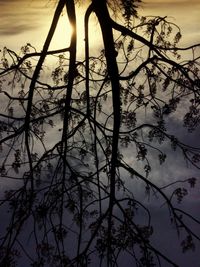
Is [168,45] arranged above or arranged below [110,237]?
above

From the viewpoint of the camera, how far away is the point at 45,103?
256 inches

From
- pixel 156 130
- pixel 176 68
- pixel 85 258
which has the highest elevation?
pixel 176 68

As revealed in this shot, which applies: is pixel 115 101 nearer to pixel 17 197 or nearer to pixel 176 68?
pixel 176 68

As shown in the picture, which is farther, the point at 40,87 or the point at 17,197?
the point at 40,87

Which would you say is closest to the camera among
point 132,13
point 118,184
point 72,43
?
point 132,13

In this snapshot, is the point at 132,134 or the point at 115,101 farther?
the point at 132,134

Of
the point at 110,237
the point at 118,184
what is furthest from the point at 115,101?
the point at 110,237

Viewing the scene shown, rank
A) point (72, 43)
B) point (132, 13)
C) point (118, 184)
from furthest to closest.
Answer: point (118, 184)
point (72, 43)
point (132, 13)

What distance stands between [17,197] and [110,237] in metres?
1.22

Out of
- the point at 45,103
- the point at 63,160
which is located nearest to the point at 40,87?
the point at 45,103

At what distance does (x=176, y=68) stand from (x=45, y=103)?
1.76m

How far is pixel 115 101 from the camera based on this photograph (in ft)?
18.9

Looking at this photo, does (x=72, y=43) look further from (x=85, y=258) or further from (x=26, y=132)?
(x=85, y=258)

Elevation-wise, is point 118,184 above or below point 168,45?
below
